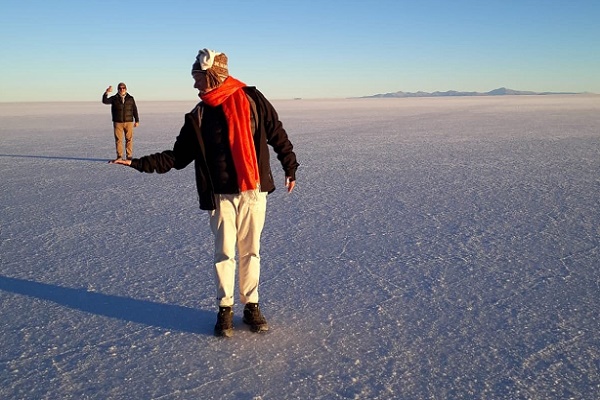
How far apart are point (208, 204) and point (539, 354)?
1.92 metres

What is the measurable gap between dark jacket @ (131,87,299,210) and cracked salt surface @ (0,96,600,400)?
87cm

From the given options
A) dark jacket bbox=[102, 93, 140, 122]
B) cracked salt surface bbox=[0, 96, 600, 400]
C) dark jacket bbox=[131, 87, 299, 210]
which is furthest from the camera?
dark jacket bbox=[102, 93, 140, 122]

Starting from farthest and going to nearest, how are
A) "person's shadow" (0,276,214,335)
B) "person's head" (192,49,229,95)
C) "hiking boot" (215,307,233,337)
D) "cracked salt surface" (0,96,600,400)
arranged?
"person's shadow" (0,276,214,335) < "hiking boot" (215,307,233,337) < "person's head" (192,49,229,95) < "cracked salt surface" (0,96,600,400)

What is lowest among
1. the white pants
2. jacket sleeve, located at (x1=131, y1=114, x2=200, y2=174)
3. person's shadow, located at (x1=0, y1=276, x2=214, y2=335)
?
person's shadow, located at (x1=0, y1=276, x2=214, y2=335)

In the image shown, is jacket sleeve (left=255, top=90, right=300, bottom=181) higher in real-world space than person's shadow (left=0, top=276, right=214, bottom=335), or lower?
higher

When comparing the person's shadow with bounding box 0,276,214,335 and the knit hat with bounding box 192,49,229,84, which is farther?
the person's shadow with bounding box 0,276,214,335

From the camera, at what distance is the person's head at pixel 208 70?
2.39 metres

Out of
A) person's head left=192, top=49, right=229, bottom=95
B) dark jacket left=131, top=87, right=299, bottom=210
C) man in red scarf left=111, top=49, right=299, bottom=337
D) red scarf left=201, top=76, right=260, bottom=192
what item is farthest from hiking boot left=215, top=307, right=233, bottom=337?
person's head left=192, top=49, right=229, bottom=95

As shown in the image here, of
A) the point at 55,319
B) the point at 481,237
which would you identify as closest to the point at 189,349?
the point at 55,319

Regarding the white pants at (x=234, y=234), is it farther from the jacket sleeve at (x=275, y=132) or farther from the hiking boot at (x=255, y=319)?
the jacket sleeve at (x=275, y=132)

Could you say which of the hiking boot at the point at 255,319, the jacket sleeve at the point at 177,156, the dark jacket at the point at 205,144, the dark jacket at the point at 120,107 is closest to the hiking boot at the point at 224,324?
the hiking boot at the point at 255,319

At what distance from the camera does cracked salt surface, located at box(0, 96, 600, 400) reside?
7.45ft

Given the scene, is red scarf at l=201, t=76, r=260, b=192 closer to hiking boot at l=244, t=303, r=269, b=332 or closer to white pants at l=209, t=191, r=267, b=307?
white pants at l=209, t=191, r=267, b=307

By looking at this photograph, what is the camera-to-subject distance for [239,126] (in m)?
2.47
